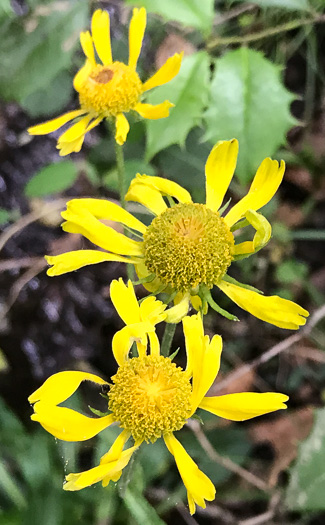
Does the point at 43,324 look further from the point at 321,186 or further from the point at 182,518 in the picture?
the point at 321,186

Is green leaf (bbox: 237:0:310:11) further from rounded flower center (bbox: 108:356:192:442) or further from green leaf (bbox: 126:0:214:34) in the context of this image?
rounded flower center (bbox: 108:356:192:442)

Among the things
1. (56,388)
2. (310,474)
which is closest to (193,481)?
(56,388)

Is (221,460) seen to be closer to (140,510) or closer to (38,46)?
(140,510)

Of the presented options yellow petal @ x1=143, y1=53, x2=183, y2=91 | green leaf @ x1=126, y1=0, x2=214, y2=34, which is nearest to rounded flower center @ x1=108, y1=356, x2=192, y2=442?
yellow petal @ x1=143, y1=53, x2=183, y2=91

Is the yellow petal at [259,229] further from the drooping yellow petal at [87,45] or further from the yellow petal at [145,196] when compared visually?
the drooping yellow petal at [87,45]

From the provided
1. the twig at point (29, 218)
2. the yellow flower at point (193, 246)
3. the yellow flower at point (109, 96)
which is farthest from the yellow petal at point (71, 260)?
the twig at point (29, 218)

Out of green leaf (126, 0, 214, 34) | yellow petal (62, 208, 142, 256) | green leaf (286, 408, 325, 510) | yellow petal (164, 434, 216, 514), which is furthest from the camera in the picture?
green leaf (286, 408, 325, 510)
